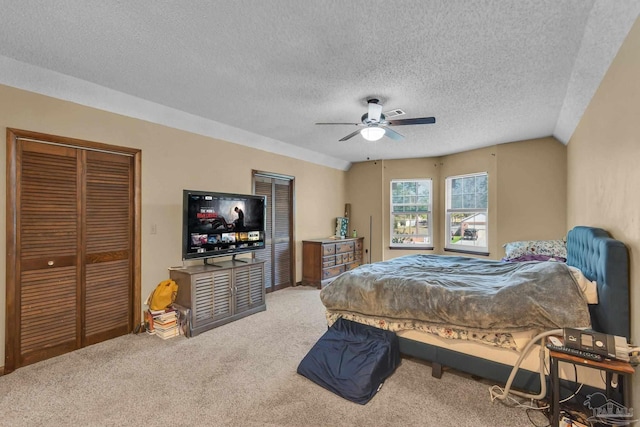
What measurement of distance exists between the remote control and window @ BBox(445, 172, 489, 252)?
156 inches

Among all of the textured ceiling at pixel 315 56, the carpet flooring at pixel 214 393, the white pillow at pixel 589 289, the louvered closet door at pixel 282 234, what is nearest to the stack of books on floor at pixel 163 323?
the carpet flooring at pixel 214 393

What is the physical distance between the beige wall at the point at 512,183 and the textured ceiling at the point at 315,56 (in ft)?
2.99

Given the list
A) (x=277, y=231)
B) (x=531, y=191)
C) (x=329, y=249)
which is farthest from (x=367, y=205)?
(x=531, y=191)

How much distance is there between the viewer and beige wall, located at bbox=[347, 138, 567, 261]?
438 centimetres

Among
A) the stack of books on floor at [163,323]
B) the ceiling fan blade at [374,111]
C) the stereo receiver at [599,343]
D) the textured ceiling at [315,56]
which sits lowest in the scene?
the stack of books on floor at [163,323]

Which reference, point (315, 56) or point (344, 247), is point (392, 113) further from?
point (344, 247)

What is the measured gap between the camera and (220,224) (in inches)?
147

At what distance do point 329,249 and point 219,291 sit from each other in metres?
2.43

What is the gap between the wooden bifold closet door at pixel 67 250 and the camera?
2.49 metres

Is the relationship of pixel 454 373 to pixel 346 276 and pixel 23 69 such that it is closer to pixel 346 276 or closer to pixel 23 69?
pixel 346 276

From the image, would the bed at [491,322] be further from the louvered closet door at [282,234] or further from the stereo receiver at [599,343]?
the louvered closet door at [282,234]

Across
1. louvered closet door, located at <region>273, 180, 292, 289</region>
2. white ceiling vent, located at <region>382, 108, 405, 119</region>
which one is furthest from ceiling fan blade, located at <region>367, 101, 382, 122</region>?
louvered closet door, located at <region>273, 180, 292, 289</region>

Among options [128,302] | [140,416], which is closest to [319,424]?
[140,416]

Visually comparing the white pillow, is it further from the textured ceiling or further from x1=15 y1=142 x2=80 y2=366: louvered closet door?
x1=15 y1=142 x2=80 y2=366: louvered closet door
